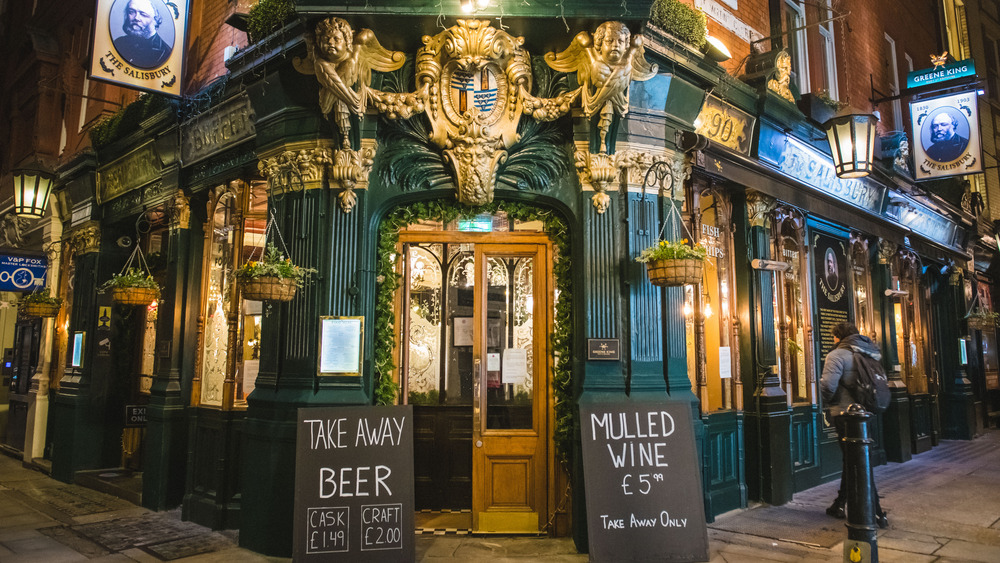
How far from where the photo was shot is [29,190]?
10156 millimetres

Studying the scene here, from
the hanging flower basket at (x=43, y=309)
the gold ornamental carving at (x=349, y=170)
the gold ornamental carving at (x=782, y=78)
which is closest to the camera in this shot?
the gold ornamental carving at (x=349, y=170)

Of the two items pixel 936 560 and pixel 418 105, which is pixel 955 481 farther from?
pixel 418 105

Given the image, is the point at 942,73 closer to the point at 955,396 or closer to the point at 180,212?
the point at 955,396

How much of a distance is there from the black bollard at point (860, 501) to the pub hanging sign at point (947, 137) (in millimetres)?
8993

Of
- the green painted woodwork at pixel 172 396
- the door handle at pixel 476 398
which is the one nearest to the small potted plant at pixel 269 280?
the door handle at pixel 476 398

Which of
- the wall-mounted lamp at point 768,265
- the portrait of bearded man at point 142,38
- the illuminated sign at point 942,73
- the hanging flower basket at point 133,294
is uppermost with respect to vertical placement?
the illuminated sign at point 942,73

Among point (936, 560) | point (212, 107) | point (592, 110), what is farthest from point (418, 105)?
point (936, 560)

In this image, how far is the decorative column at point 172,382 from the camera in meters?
7.54

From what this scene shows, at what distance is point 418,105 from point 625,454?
3.67 metres

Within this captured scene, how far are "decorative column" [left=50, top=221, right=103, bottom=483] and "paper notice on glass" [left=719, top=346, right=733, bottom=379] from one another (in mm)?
8912

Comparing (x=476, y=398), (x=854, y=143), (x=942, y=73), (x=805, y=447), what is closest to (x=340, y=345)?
(x=476, y=398)

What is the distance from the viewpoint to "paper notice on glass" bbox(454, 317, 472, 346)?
7.77 meters

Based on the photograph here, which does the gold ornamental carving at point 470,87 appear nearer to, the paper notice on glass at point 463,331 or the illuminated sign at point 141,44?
the paper notice on glass at point 463,331

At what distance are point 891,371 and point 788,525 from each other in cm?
595
